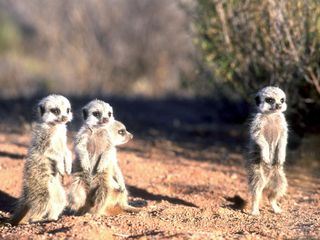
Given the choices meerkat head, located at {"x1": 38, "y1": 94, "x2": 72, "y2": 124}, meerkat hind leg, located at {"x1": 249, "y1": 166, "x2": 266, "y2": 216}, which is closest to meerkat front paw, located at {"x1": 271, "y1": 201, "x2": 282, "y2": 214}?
meerkat hind leg, located at {"x1": 249, "y1": 166, "x2": 266, "y2": 216}

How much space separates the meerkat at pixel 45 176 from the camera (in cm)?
581

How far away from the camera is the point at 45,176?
5.84 m

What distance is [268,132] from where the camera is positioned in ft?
20.9

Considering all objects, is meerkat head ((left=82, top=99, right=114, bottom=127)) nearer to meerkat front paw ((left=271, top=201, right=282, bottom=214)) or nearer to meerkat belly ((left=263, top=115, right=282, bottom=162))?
meerkat belly ((left=263, top=115, right=282, bottom=162))

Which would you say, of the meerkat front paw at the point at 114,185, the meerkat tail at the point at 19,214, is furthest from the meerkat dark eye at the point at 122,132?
the meerkat tail at the point at 19,214

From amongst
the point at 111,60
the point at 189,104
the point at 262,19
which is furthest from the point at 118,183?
the point at 111,60

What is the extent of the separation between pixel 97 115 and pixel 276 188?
5.69 feet

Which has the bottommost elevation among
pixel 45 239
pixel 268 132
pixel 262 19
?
pixel 45 239

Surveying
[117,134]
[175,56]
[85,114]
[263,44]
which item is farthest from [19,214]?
[175,56]

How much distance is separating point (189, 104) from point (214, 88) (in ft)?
9.85

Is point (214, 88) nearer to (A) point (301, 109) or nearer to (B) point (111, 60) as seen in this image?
(A) point (301, 109)

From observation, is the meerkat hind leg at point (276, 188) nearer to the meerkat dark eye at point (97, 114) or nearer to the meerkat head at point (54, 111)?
the meerkat dark eye at point (97, 114)

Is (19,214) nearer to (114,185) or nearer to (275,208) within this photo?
(114,185)

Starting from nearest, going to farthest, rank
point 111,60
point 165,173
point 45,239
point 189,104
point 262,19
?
1. point 45,239
2. point 165,173
3. point 262,19
4. point 189,104
5. point 111,60
